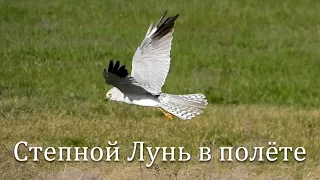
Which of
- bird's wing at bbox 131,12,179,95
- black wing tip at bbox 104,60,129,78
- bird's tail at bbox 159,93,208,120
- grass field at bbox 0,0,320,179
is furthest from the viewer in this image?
grass field at bbox 0,0,320,179

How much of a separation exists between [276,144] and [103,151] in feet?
7.03

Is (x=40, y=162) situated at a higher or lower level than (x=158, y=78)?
lower

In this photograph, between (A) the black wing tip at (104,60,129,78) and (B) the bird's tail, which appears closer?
(A) the black wing tip at (104,60,129,78)

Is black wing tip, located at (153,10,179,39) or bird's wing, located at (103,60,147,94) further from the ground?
black wing tip, located at (153,10,179,39)

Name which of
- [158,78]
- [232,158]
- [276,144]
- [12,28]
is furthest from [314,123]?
[12,28]

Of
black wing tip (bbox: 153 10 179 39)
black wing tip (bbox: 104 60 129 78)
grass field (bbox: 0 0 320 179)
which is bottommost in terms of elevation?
grass field (bbox: 0 0 320 179)

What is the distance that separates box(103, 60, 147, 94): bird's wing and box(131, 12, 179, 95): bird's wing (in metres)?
0.29

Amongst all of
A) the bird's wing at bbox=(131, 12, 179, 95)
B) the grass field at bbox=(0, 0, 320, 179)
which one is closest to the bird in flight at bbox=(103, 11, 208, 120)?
the bird's wing at bbox=(131, 12, 179, 95)

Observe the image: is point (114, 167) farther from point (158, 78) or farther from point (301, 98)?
point (301, 98)

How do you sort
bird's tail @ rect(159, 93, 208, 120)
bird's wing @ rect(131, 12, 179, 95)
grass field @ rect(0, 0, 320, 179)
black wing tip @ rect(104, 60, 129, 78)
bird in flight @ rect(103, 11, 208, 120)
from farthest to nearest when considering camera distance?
grass field @ rect(0, 0, 320, 179)
bird's wing @ rect(131, 12, 179, 95)
bird's tail @ rect(159, 93, 208, 120)
bird in flight @ rect(103, 11, 208, 120)
black wing tip @ rect(104, 60, 129, 78)

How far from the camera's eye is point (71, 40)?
801 inches

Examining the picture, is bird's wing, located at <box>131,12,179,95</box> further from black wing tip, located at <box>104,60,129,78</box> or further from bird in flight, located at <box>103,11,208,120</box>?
black wing tip, located at <box>104,60,129,78</box>

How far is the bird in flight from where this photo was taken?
27.7 ft

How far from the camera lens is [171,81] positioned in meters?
16.6
